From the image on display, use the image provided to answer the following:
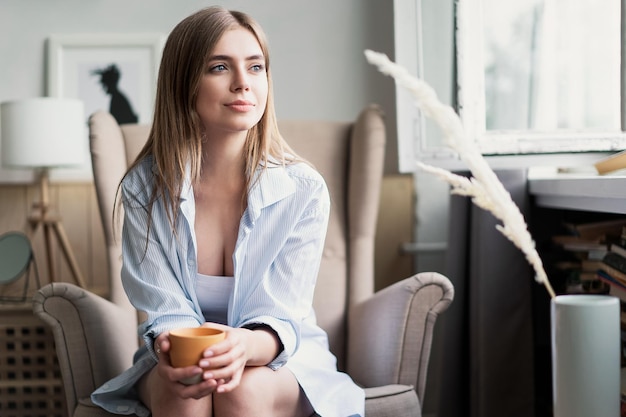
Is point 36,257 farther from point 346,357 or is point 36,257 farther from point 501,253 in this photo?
point 501,253

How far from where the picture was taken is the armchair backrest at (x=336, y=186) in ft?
6.75

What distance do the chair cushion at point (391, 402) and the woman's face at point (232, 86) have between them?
1.98ft

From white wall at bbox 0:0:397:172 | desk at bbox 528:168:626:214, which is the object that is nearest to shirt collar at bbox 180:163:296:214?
desk at bbox 528:168:626:214

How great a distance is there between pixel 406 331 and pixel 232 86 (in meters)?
0.67

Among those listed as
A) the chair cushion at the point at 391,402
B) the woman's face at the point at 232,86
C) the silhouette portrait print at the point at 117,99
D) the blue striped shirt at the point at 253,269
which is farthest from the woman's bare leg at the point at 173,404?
the silhouette portrait print at the point at 117,99

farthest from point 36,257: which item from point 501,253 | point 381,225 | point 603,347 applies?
point 603,347

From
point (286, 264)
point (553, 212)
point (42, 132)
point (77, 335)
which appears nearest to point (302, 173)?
point (286, 264)

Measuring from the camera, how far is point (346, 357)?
208cm

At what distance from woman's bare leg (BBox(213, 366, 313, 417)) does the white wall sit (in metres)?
1.48

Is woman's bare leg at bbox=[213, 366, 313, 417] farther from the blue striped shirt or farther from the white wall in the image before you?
the white wall

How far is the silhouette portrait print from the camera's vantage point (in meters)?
2.73

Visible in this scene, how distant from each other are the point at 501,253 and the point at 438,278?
0.59 metres

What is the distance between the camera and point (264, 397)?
133cm

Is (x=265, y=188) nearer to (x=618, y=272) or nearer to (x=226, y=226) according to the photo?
(x=226, y=226)
